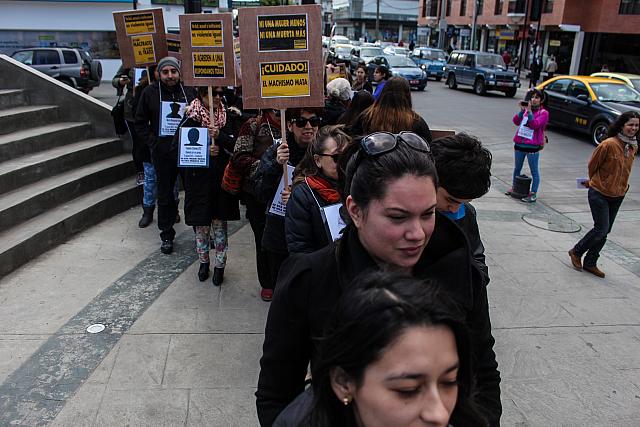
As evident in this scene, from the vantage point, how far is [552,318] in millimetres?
4965

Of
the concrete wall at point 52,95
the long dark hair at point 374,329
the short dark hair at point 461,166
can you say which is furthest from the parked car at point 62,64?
the long dark hair at point 374,329

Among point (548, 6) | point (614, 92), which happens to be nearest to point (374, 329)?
point (614, 92)

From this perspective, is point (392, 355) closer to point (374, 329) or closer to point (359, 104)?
point (374, 329)

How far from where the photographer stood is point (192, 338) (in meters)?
4.38

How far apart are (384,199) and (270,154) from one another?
8.89 feet

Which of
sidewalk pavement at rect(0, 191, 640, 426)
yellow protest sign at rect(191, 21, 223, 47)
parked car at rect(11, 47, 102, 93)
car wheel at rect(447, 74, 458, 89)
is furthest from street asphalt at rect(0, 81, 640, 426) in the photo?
car wheel at rect(447, 74, 458, 89)

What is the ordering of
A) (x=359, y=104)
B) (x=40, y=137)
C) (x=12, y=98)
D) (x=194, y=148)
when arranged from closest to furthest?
(x=194, y=148)
(x=359, y=104)
(x=40, y=137)
(x=12, y=98)

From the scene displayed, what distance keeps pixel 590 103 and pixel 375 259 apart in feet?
48.4

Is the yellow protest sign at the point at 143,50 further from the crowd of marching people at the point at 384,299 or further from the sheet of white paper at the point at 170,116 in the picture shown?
the crowd of marching people at the point at 384,299

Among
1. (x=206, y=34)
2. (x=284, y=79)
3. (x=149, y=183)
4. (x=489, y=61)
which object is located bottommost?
(x=489, y=61)

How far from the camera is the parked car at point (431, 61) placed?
3272 cm

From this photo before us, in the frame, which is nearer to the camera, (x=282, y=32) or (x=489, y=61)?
(x=282, y=32)

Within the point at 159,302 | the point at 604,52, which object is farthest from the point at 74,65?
the point at 604,52

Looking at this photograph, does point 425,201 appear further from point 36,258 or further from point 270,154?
point 36,258
